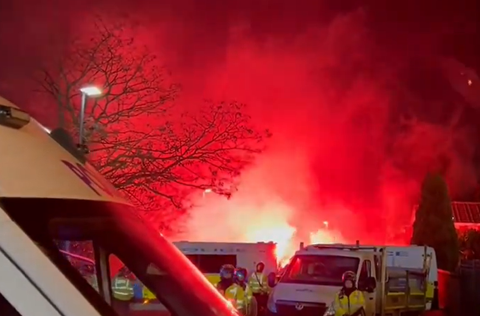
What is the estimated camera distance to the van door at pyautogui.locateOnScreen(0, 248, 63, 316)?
4.31 ft

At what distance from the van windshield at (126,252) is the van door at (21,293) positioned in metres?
0.21

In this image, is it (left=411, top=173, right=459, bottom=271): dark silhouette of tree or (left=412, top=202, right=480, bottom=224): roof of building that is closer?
(left=411, top=173, right=459, bottom=271): dark silhouette of tree

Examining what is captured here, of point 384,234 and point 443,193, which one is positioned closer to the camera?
point 443,193

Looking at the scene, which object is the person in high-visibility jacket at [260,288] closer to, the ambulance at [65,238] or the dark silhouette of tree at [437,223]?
the ambulance at [65,238]

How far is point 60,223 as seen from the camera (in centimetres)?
171

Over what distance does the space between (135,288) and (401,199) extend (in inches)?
1773

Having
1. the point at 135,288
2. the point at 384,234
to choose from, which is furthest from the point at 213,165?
the point at 384,234

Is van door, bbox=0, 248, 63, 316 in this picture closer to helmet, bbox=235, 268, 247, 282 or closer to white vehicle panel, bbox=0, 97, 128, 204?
white vehicle panel, bbox=0, 97, 128, 204

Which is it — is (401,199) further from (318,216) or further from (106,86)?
(106,86)

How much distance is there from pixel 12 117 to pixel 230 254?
17540mm

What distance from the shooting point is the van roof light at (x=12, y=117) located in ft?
5.54

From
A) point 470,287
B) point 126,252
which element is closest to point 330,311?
point 126,252

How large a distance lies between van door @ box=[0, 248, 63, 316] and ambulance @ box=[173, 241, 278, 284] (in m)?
16.8

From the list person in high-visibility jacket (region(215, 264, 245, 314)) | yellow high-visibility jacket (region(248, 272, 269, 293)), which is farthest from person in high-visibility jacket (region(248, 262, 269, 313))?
person in high-visibility jacket (region(215, 264, 245, 314))
